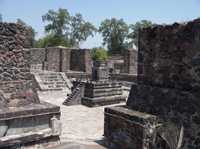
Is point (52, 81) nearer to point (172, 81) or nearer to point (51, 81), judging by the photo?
point (51, 81)

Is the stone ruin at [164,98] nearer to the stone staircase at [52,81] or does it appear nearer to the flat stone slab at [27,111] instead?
the flat stone slab at [27,111]

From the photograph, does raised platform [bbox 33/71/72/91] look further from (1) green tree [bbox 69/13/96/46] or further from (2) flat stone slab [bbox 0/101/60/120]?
(1) green tree [bbox 69/13/96/46]

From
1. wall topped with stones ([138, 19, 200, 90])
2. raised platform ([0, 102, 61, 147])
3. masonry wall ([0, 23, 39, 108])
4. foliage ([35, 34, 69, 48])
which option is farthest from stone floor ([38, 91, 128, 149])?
foliage ([35, 34, 69, 48])

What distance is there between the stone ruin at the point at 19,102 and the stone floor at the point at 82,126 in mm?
520

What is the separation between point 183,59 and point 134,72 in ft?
46.7

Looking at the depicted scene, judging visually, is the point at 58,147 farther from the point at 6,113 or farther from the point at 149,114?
the point at 149,114

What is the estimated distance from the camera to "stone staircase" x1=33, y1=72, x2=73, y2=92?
15.4 m

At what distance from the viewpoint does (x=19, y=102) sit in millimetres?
5020

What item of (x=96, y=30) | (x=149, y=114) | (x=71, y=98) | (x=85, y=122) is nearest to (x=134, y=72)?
(x=71, y=98)

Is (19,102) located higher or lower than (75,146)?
higher

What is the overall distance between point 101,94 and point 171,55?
7050mm

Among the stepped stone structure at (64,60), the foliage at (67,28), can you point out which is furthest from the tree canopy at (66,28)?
the stepped stone structure at (64,60)

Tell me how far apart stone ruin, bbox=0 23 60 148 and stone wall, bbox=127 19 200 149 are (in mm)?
1631

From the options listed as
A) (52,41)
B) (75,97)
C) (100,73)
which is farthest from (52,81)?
(52,41)
